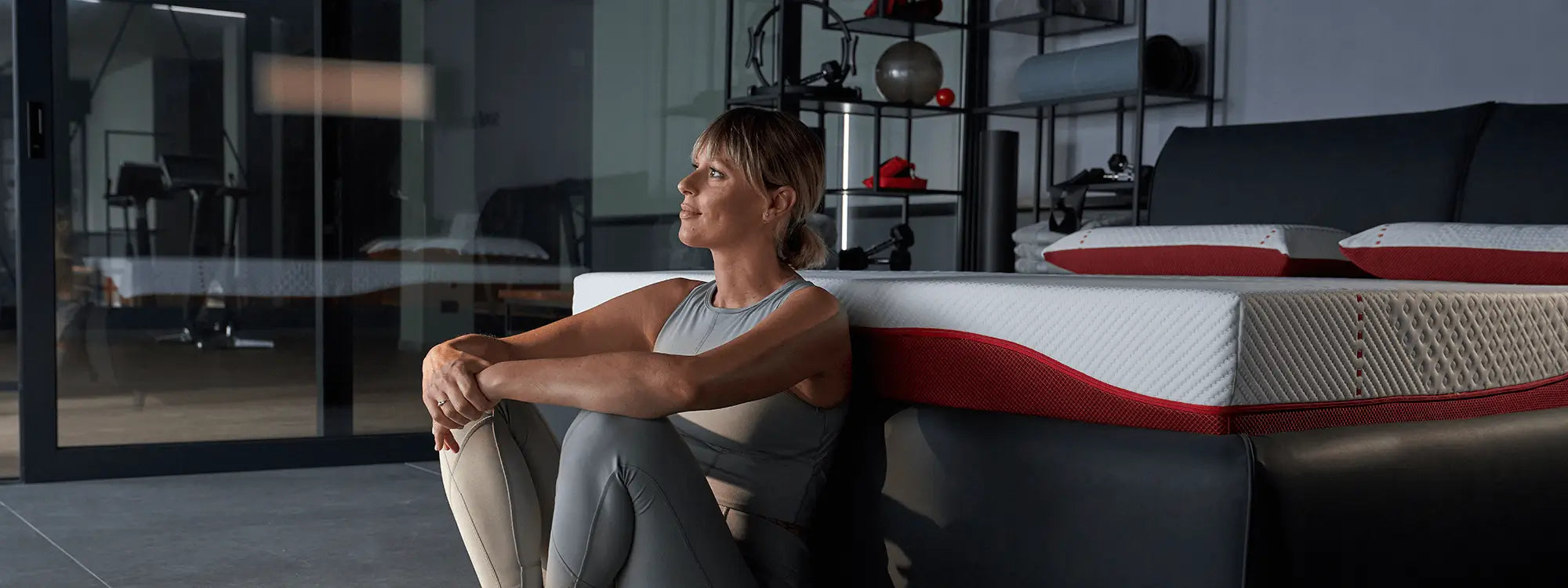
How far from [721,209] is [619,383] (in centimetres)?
33

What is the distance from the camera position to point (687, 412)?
1664 millimetres

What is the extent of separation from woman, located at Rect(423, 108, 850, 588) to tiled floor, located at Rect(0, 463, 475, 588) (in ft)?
2.86

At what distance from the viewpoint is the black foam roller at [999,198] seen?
4.06 m

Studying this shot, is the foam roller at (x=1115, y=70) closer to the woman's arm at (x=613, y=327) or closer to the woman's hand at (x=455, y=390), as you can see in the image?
the woman's arm at (x=613, y=327)

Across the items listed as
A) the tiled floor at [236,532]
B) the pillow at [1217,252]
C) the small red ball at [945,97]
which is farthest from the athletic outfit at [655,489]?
the small red ball at [945,97]

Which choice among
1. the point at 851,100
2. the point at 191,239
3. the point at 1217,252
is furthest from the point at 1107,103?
the point at 191,239

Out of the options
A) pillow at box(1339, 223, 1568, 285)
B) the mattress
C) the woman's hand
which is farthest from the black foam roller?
Result: the woman's hand

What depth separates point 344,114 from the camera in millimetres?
3973

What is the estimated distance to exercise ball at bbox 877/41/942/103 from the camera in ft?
15.1

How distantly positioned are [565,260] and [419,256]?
45cm

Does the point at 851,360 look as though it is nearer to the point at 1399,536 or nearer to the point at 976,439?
the point at 976,439

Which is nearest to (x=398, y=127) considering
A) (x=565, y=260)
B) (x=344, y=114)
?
(x=344, y=114)

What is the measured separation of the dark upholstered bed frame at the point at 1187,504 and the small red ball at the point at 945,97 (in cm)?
309

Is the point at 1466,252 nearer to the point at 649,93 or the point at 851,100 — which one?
the point at 851,100
